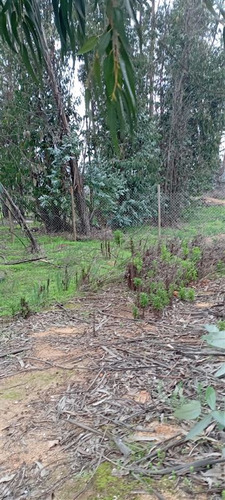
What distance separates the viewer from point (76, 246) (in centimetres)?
816

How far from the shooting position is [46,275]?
5.32 m

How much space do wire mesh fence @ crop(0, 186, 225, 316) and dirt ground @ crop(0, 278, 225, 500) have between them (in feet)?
3.22

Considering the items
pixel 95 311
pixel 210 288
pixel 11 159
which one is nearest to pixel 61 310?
pixel 95 311

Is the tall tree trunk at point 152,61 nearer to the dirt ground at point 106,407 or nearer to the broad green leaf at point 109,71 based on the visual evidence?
the dirt ground at point 106,407

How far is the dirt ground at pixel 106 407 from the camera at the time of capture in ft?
4.33

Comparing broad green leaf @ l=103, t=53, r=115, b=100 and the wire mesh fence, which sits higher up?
broad green leaf @ l=103, t=53, r=115, b=100

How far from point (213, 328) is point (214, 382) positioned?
3.39 feet

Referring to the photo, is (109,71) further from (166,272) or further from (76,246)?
(76,246)

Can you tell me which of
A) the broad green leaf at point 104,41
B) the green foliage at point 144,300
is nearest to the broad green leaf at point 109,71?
the broad green leaf at point 104,41

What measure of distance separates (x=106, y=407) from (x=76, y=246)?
6.44 metres

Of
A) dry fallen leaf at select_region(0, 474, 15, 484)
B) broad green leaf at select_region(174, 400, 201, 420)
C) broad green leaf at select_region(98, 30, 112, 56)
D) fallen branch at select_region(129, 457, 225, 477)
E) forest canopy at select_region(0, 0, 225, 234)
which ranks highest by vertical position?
forest canopy at select_region(0, 0, 225, 234)

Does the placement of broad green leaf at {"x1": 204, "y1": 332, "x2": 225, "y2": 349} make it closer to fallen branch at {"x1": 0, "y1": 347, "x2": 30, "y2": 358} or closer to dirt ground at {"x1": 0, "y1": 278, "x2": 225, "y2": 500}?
dirt ground at {"x1": 0, "y1": 278, "x2": 225, "y2": 500}

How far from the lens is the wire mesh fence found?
422 cm

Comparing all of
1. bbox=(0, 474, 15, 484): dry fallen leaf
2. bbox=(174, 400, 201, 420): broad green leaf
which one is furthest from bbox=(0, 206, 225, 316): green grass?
bbox=(174, 400, 201, 420): broad green leaf
